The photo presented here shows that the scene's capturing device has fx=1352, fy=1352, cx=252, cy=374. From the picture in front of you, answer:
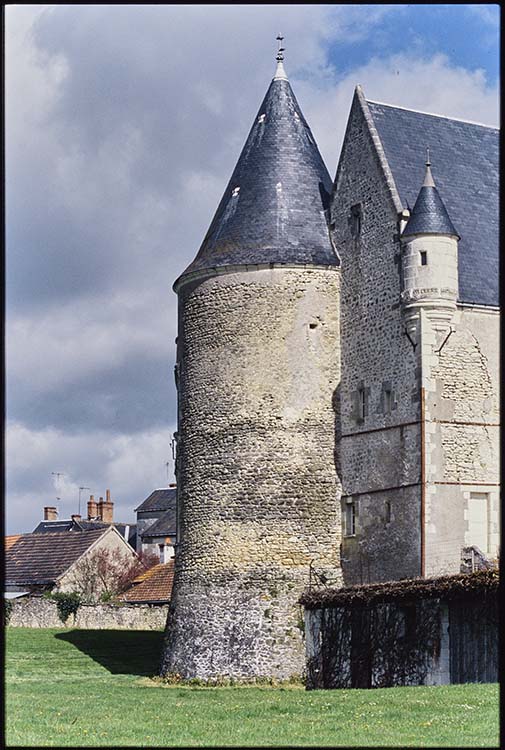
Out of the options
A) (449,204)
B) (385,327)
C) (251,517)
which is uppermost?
(449,204)

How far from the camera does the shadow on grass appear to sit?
32.9 meters

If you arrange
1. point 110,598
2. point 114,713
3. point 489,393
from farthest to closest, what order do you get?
1. point 110,598
2. point 489,393
3. point 114,713

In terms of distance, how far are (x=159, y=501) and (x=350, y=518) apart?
47.6m

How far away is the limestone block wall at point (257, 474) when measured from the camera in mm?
28125

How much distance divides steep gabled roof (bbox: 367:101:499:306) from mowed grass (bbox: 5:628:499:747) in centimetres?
929

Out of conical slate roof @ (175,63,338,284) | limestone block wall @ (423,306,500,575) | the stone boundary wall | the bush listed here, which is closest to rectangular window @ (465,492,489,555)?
limestone block wall @ (423,306,500,575)

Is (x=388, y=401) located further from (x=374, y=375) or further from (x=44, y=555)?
(x=44, y=555)

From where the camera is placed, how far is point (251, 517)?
93.0 feet

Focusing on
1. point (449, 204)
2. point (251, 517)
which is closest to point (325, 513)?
point (251, 517)

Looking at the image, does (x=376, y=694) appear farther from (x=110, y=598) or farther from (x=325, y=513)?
(x=110, y=598)

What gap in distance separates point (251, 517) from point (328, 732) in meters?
13.0

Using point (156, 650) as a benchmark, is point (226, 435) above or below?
above

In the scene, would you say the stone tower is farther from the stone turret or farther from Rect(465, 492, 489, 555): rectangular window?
Rect(465, 492, 489, 555): rectangular window

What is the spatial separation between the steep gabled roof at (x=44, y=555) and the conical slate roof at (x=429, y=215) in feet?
90.8
